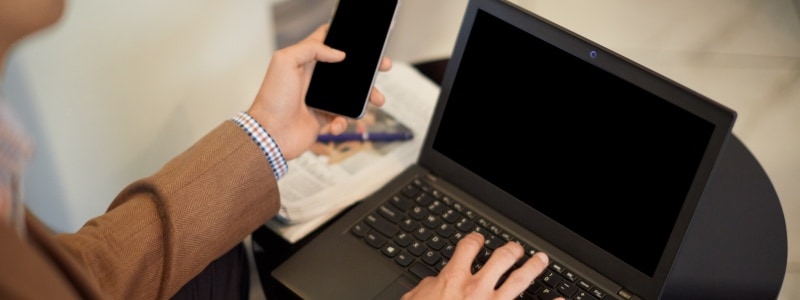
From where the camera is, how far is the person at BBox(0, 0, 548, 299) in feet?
2.63

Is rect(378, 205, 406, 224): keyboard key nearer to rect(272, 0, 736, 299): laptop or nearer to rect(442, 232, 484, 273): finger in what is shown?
rect(272, 0, 736, 299): laptop

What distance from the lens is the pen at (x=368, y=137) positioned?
1.14 metres

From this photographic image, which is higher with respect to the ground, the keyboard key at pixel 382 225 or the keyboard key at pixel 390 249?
the keyboard key at pixel 382 225

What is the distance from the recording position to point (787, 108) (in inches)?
70.8

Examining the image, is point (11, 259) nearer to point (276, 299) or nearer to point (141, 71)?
point (276, 299)

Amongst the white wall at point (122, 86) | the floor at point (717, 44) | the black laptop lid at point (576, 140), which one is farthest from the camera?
the floor at point (717, 44)

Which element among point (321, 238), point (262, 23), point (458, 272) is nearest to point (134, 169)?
point (262, 23)

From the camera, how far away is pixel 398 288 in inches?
34.9

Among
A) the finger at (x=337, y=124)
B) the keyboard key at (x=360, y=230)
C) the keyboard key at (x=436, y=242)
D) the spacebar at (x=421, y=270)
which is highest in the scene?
the finger at (x=337, y=124)

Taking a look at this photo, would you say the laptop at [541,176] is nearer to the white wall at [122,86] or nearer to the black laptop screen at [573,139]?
the black laptop screen at [573,139]

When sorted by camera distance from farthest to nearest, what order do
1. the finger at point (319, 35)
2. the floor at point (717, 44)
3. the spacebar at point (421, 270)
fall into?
the floor at point (717, 44)
the finger at point (319, 35)
the spacebar at point (421, 270)

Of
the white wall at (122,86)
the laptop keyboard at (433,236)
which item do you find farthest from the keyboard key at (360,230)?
the white wall at (122,86)

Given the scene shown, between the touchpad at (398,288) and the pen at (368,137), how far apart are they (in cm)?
30

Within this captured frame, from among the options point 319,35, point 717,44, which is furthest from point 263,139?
point 717,44
